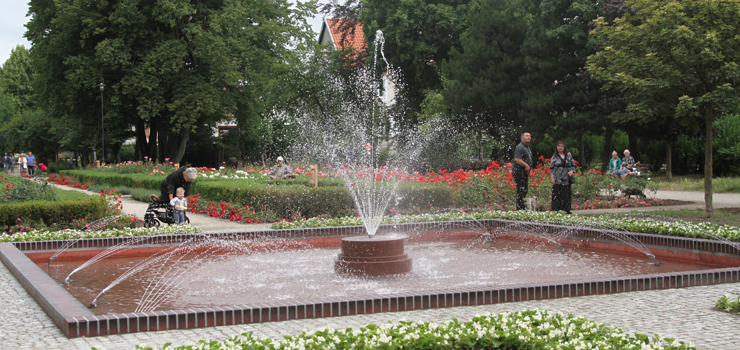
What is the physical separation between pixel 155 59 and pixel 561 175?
79.9ft

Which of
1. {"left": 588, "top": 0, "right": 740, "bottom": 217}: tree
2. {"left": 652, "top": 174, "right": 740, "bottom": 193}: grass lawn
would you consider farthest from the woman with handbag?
{"left": 652, "top": 174, "right": 740, "bottom": 193}: grass lawn

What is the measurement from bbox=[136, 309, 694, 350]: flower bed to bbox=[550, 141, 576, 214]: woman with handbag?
8.20 meters

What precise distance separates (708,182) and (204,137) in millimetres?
38412

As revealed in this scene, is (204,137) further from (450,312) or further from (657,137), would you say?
(450,312)

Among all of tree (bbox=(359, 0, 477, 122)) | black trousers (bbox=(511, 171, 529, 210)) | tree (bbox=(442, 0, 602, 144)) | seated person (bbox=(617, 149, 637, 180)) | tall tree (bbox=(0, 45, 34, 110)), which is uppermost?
tall tree (bbox=(0, 45, 34, 110))

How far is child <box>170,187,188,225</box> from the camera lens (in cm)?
1193

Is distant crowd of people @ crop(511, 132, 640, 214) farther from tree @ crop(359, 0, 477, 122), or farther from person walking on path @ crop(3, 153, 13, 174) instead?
person walking on path @ crop(3, 153, 13, 174)

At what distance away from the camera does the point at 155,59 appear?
103 feet

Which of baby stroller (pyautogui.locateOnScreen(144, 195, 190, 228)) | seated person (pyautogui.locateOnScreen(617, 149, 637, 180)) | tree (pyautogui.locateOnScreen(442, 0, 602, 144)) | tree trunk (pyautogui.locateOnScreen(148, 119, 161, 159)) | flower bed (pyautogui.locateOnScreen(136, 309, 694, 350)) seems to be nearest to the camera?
flower bed (pyautogui.locateOnScreen(136, 309, 694, 350))

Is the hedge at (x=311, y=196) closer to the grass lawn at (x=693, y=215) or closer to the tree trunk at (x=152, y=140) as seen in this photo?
the grass lawn at (x=693, y=215)

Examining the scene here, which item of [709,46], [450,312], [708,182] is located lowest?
[450,312]

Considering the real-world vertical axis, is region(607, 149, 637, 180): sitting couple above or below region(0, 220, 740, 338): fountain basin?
above

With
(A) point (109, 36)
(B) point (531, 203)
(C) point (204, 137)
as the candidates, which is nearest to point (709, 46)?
(B) point (531, 203)

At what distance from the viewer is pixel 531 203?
49.0 ft
